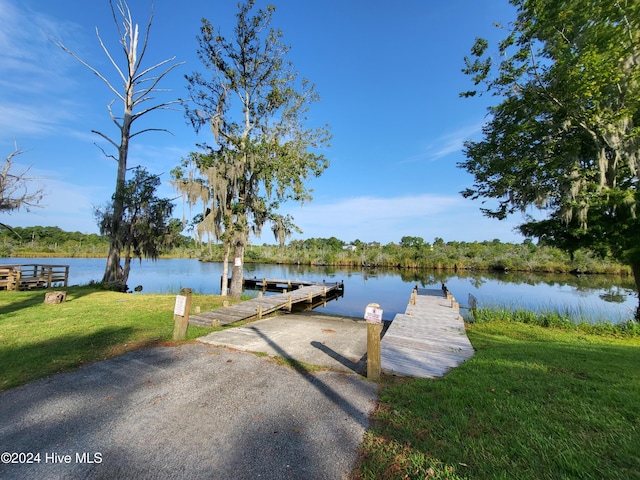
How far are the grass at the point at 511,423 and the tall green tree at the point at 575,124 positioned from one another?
22.6 feet

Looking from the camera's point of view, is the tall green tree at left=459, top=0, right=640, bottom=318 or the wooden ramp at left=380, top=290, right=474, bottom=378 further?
the tall green tree at left=459, top=0, right=640, bottom=318

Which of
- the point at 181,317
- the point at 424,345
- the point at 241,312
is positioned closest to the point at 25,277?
the point at 241,312

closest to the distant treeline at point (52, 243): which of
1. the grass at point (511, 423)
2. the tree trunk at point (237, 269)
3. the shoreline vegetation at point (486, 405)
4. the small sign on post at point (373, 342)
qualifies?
the tree trunk at point (237, 269)

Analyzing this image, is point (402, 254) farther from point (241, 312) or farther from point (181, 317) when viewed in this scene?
point (181, 317)

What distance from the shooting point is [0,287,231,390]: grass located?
15.9 ft

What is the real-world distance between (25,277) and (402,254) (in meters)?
51.0

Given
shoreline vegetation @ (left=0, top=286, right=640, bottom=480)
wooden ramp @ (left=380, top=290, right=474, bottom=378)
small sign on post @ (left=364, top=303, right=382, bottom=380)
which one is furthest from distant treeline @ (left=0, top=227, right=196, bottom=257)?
small sign on post @ (left=364, top=303, right=382, bottom=380)

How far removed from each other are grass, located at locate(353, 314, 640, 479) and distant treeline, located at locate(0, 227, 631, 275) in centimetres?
3007

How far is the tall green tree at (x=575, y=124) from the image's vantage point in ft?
28.1

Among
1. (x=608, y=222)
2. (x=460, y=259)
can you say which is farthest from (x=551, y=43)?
(x=460, y=259)

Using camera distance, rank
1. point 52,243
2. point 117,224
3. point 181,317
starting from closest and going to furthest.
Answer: point 181,317, point 117,224, point 52,243

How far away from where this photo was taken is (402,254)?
55.3m

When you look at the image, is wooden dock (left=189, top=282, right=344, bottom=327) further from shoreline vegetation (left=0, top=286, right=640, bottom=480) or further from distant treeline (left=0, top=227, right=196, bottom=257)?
distant treeline (left=0, top=227, right=196, bottom=257)

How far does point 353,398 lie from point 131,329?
6.07 meters
